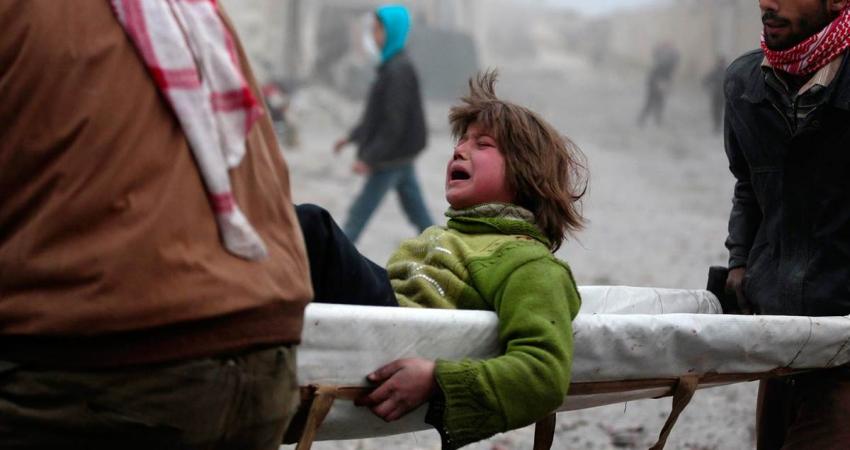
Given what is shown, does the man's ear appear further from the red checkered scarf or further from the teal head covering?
the teal head covering

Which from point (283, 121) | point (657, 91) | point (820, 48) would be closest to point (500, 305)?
point (820, 48)

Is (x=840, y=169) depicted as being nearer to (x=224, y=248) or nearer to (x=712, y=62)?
(x=224, y=248)

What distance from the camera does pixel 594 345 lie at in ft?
9.11

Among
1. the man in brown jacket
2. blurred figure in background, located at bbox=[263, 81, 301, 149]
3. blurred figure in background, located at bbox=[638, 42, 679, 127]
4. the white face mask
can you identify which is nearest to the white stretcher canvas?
the man in brown jacket

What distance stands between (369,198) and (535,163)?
5395 mm

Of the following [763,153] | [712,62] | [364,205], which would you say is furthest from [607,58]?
[763,153]

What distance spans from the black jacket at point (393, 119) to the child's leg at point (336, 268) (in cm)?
560

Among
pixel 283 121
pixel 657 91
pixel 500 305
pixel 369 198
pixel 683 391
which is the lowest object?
pixel 657 91

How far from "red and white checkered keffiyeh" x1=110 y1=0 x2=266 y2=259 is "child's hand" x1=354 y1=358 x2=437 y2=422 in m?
0.69

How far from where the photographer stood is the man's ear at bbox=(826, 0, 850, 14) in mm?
3043

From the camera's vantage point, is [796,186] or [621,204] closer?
[796,186]

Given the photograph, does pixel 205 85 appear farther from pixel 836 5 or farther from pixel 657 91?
pixel 657 91

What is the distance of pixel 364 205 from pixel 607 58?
40617 mm

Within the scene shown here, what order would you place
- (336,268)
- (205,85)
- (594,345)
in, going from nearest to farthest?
(205,85) < (336,268) < (594,345)
